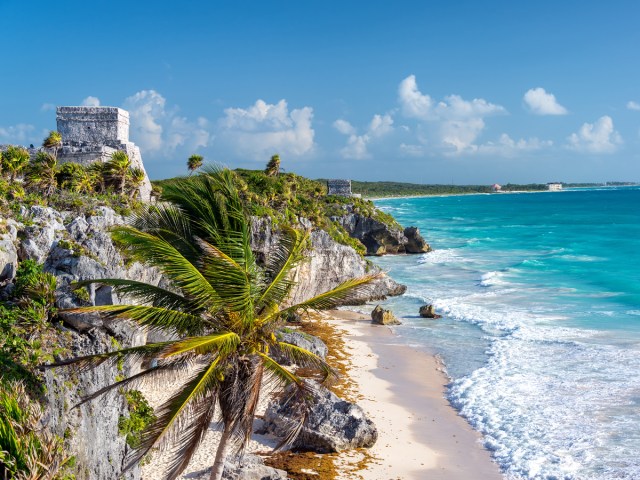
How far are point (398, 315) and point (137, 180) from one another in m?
13.7

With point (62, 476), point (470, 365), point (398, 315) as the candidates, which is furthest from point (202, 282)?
point (398, 315)

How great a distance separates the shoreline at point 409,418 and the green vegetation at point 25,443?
593 cm

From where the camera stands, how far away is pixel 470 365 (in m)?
21.1

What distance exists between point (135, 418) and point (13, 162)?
14.6 metres

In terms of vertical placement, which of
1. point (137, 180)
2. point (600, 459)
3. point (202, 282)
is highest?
point (137, 180)

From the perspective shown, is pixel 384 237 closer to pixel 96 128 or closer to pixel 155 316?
pixel 96 128

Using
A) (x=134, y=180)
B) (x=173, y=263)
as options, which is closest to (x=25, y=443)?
(x=173, y=263)

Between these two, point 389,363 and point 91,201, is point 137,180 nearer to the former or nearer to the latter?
point 91,201

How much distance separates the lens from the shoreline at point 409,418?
1330 centimetres

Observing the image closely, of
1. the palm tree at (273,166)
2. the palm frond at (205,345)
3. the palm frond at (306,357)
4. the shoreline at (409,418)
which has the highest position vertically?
the palm tree at (273,166)

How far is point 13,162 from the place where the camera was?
23219 mm

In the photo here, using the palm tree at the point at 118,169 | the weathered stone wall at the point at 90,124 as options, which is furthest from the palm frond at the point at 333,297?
the weathered stone wall at the point at 90,124

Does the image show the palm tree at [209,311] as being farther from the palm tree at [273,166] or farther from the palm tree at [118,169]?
the palm tree at [273,166]

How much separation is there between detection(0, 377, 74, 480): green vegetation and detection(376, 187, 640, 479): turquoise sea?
368 inches
